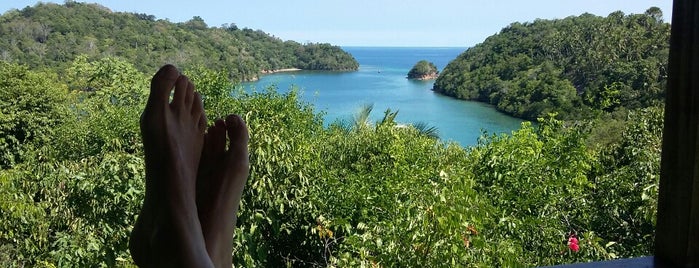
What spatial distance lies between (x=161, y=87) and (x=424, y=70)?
22267 millimetres

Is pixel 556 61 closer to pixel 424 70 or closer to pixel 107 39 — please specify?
pixel 424 70

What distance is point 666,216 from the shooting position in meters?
0.76

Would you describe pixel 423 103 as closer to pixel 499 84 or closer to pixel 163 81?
pixel 499 84

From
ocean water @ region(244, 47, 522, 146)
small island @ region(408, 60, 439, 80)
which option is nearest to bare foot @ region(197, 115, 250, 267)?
ocean water @ region(244, 47, 522, 146)

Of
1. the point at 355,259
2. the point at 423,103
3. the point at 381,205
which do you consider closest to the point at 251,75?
the point at 381,205

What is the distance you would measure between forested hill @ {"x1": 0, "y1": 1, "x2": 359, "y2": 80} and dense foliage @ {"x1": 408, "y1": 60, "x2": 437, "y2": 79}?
32.4ft

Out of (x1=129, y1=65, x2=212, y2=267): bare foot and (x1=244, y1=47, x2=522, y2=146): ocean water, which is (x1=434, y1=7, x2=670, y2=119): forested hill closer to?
(x1=244, y1=47, x2=522, y2=146): ocean water

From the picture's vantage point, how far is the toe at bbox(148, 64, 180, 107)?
810 millimetres

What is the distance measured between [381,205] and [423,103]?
17.4m

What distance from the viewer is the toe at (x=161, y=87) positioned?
810 millimetres

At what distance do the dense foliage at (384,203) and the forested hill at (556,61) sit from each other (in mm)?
6139

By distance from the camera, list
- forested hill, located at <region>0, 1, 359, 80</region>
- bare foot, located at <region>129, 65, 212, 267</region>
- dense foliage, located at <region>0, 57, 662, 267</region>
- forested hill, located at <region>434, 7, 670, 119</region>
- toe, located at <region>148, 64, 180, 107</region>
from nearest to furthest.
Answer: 1. bare foot, located at <region>129, 65, 212, 267</region>
2. toe, located at <region>148, 64, 180, 107</region>
3. dense foliage, located at <region>0, 57, 662, 267</region>
4. forested hill, located at <region>0, 1, 359, 80</region>
5. forested hill, located at <region>434, 7, 670, 119</region>

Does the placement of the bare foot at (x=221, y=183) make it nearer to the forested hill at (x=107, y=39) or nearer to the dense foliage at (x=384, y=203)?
the dense foliage at (x=384, y=203)

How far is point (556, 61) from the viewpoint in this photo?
14.3 m
